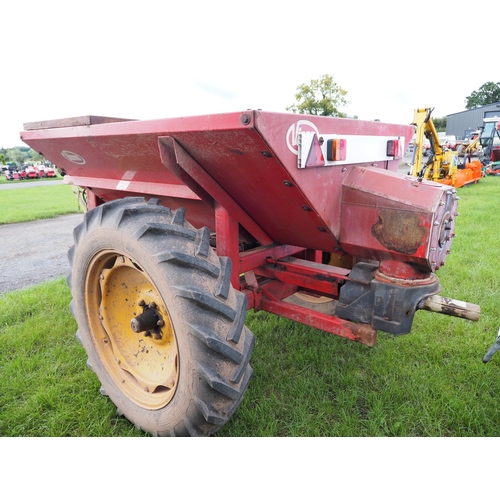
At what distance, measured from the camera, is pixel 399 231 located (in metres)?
1.83

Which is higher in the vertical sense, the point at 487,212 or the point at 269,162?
the point at 269,162

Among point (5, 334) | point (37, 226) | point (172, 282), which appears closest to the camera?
point (172, 282)

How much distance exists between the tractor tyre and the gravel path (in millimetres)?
2862

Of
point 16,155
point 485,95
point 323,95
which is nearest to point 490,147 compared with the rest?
point 323,95

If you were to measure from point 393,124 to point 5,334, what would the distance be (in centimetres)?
340

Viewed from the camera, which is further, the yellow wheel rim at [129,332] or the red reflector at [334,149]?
the yellow wheel rim at [129,332]

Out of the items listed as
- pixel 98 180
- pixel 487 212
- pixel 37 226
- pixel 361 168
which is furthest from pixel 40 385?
pixel 487 212

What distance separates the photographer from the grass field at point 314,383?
87.1 inches

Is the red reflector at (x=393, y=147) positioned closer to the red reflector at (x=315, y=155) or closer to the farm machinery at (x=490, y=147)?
the red reflector at (x=315, y=155)

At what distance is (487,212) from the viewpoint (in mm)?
7703

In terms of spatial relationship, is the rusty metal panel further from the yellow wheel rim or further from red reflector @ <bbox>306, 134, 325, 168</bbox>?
red reflector @ <bbox>306, 134, 325, 168</bbox>

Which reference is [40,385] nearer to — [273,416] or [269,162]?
[273,416]

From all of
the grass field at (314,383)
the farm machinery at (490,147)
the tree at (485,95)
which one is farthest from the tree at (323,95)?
the tree at (485,95)

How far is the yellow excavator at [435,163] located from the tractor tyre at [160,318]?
3.99 ft
